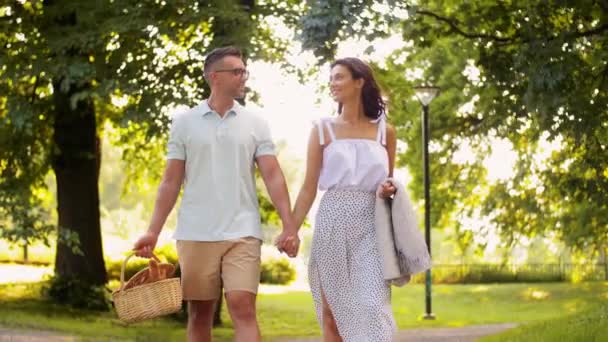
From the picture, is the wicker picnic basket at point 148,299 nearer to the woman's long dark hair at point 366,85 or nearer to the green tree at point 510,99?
the woman's long dark hair at point 366,85

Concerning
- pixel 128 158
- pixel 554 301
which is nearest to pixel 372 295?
pixel 128 158

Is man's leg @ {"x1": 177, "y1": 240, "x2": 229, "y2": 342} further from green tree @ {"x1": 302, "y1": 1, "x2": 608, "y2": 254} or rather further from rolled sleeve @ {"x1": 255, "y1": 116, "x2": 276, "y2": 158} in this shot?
green tree @ {"x1": 302, "y1": 1, "x2": 608, "y2": 254}

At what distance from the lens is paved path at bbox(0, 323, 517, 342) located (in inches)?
573

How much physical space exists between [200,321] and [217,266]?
1.20 ft

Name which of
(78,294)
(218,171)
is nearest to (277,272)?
(78,294)

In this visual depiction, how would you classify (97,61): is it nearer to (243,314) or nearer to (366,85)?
(366,85)

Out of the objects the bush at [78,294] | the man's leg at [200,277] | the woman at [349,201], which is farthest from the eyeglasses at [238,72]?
the bush at [78,294]

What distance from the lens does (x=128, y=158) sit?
26.2 m

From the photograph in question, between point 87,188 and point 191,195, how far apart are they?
49.5 ft

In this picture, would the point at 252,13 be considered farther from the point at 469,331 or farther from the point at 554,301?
the point at 554,301

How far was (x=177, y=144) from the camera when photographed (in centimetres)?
752

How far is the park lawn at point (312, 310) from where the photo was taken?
59.4 ft

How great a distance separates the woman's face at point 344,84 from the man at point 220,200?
0.53 meters

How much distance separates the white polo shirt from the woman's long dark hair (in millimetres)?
652
